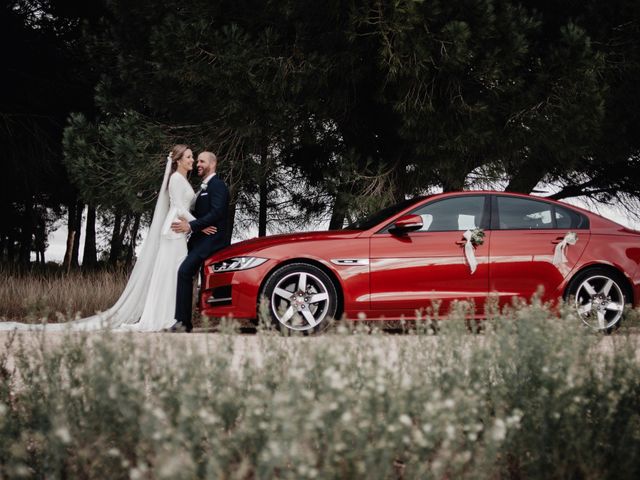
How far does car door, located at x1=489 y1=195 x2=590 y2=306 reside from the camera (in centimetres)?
884

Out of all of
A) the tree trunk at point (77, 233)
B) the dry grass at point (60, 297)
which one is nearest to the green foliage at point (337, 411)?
the dry grass at point (60, 297)

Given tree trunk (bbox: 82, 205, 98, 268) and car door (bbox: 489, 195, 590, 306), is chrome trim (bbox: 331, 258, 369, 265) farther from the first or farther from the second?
tree trunk (bbox: 82, 205, 98, 268)

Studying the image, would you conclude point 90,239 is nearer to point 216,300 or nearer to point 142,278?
point 142,278

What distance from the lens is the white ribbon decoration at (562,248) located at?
891 centimetres

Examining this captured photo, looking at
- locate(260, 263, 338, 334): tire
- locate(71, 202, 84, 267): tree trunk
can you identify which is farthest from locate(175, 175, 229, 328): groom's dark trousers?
locate(71, 202, 84, 267): tree trunk

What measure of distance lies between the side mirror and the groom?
201cm

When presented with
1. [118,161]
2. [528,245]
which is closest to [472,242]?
[528,245]

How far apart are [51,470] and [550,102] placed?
35.6ft

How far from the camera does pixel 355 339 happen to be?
13.2 ft

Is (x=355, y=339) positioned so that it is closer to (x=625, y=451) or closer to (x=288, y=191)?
(x=625, y=451)

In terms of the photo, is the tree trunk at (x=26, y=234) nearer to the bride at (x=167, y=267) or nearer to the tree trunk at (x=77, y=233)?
the tree trunk at (x=77, y=233)

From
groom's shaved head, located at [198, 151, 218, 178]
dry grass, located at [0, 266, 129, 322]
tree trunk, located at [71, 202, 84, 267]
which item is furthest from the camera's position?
tree trunk, located at [71, 202, 84, 267]

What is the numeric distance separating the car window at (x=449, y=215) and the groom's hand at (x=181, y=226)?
273 centimetres

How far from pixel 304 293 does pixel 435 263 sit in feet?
4.90
